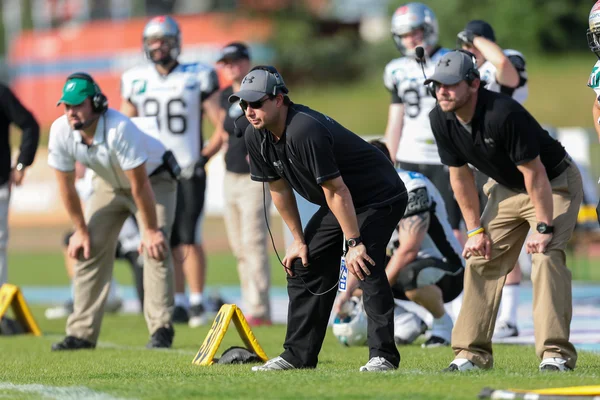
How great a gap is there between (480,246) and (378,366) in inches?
34.5

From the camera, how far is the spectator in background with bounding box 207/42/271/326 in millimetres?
10016

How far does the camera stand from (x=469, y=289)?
6.36 metres

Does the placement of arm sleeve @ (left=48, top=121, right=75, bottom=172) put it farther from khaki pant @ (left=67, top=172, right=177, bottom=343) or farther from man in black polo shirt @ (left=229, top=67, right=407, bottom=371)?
man in black polo shirt @ (left=229, top=67, right=407, bottom=371)

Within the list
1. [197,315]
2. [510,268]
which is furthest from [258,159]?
[197,315]

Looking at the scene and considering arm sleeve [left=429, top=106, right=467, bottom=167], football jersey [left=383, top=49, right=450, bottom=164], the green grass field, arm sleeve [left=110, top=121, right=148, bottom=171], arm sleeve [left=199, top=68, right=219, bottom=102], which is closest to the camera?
the green grass field

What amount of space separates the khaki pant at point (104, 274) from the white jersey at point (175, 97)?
5.90 ft

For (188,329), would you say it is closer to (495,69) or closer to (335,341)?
(335,341)

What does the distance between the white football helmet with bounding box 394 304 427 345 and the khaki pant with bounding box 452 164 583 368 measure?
6.68ft

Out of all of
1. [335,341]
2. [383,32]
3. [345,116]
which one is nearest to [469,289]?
[335,341]

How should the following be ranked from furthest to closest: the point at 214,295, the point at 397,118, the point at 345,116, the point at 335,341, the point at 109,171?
the point at 345,116 < the point at 214,295 < the point at 397,118 < the point at 335,341 < the point at 109,171

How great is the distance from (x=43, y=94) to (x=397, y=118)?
115 feet

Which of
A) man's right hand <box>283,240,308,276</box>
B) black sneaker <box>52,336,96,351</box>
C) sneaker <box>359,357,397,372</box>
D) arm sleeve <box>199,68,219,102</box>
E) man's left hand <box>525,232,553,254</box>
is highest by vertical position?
arm sleeve <box>199,68,219,102</box>

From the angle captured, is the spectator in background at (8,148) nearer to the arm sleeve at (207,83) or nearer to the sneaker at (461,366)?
the arm sleeve at (207,83)

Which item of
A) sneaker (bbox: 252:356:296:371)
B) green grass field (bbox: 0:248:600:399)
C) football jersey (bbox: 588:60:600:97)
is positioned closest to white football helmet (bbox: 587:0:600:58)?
football jersey (bbox: 588:60:600:97)
